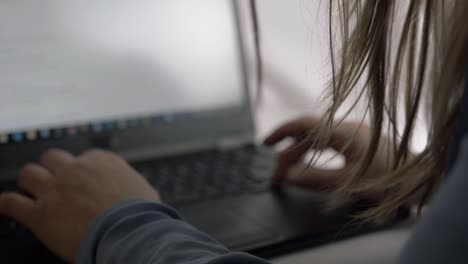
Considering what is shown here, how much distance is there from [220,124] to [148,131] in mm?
96

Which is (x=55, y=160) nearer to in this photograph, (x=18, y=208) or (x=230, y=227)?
(x=18, y=208)

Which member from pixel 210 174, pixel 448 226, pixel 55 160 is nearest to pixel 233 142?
pixel 210 174

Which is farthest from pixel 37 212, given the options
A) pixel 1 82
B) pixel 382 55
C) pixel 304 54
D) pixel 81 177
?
pixel 304 54

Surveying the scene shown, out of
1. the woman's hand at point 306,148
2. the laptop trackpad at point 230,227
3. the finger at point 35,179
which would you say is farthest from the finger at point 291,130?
the finger at point 35,179

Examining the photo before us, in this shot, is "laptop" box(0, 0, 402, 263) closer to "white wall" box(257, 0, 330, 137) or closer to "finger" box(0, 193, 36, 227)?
"finger" box(0, 193, 36, 227)

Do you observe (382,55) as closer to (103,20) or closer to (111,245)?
(111,245)

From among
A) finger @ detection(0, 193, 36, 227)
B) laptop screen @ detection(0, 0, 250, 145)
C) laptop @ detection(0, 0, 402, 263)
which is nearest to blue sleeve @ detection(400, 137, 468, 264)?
laptop @ detection(0, 0, 402, 263)

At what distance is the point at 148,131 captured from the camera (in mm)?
622

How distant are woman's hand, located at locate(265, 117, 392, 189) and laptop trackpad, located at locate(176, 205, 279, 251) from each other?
9cm

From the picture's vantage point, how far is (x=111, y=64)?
59cm

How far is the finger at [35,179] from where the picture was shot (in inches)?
17.6

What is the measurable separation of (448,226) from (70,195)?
11.9 inches

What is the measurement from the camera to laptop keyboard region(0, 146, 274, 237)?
0.50 m

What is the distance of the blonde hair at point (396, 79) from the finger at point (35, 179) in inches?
9.4
